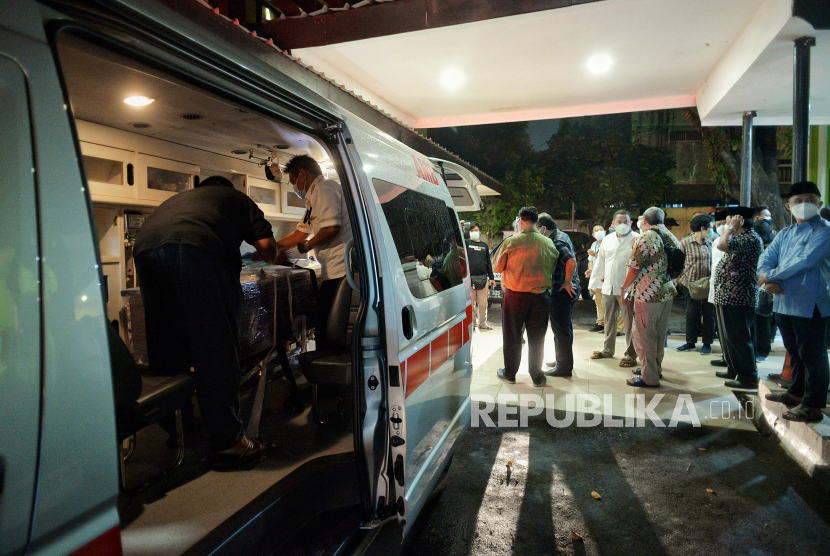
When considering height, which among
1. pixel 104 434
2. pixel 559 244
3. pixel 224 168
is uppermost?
pixel 224 168

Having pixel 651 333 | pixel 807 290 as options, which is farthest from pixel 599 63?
pixel 807 290

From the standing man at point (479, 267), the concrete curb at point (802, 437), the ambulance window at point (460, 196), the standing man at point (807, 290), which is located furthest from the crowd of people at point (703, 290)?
the standing man at point (479, 267)

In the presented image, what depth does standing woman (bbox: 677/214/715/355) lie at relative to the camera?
6.53 m

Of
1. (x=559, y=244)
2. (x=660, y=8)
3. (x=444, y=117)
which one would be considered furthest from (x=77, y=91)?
(x=444, y=117)

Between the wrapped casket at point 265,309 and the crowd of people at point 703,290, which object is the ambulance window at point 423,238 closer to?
the wrapped casket at point 265,309

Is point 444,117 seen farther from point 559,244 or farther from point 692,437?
point 692,437

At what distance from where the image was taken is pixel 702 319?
6.96 metres

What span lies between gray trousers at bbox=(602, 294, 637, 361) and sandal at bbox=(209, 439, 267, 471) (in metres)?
5.15

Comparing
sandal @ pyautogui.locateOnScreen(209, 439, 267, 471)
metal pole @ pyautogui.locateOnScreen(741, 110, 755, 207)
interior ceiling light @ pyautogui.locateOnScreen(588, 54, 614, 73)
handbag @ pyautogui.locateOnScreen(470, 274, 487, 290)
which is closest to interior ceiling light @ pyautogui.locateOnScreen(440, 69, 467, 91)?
interior ceiling light @ pyautogui.locateOnScreen(588, 54, 614, 73)

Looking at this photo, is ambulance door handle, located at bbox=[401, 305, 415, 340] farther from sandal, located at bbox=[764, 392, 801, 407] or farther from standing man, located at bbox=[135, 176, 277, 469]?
sandal, located at bbox=[764, 392, 801, 407]

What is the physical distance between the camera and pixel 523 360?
6.59m

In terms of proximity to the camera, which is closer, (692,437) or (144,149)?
(692,437)

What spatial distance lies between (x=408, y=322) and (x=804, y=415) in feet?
11.0

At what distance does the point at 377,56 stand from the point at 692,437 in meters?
5.29
